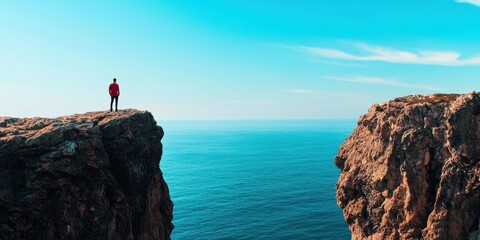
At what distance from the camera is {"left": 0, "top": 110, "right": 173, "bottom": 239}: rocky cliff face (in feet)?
82.0

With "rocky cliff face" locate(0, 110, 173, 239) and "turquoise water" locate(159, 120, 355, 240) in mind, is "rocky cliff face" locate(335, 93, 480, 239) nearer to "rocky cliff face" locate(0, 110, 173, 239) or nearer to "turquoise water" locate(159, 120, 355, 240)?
"rocky cliff face" locate(0, 110, 173, 239)

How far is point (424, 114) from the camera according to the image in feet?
129

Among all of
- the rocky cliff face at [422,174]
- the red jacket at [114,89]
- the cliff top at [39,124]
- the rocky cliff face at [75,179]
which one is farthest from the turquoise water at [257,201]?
the cliff top at [39,124]

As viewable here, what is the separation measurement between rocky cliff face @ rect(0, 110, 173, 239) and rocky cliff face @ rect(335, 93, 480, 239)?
29.5 meters

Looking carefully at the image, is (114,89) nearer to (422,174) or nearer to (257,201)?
(422,174)

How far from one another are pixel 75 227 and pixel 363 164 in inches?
1470

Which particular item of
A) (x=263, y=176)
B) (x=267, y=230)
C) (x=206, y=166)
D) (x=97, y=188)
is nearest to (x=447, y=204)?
(x=97, y=188)

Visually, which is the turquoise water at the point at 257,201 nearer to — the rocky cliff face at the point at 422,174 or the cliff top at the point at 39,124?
the rocky cliff face at the point at 422,174

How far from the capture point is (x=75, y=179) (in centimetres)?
2714

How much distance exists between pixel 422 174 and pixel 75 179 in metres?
38.3

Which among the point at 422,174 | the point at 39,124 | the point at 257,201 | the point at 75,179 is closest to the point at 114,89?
the point at 39,124

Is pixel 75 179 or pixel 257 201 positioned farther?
pixel 257 201

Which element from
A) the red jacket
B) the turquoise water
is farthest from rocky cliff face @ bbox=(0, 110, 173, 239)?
the turquoise water

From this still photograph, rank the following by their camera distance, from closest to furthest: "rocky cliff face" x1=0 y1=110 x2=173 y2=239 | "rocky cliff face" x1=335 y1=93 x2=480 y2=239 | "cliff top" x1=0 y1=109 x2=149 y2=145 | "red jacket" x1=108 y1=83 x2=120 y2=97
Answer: "rocky cliff face" x1=0 y1=110 x2=173 y2=239 < "cliff top" x1=0 y1=109 x2=149 y2=145 < "rocky cliff face" x1=335 y1=93 x2=480 y2=239 < "red jacket" x1=108 y1=83 x2=120 y2=97
